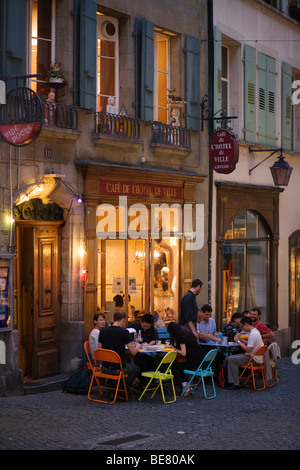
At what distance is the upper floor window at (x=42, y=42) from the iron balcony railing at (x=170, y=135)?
111 inches

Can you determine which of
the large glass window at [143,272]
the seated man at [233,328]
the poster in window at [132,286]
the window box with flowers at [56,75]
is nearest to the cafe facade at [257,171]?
the large glass window at [143,272]

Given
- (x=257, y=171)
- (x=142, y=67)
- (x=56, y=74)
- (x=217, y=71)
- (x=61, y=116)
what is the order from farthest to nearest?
1. (x=257, y=171)
2. (x=217, y=71)
3. (x=142, y=67)
4. (x=61, y=116)
5. (x=56, y=74)

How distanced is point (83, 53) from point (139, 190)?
287 cm

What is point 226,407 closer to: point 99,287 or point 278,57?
point 99,287

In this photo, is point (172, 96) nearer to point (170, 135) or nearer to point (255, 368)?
point (170, 135)

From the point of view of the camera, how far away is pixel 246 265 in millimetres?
18938

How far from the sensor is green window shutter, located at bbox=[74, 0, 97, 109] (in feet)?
44.4

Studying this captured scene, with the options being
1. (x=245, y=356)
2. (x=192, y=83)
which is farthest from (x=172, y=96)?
(x=245, y=356)

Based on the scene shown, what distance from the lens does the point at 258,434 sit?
9844 millimetres

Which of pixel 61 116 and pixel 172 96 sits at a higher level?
pixel 172 96

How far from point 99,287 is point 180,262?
2.61m

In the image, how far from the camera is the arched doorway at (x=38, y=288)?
13.1m

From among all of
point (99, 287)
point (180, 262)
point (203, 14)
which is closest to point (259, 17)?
point (203, 14)

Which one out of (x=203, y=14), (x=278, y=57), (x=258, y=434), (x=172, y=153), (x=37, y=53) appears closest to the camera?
(x=258, y=434)
